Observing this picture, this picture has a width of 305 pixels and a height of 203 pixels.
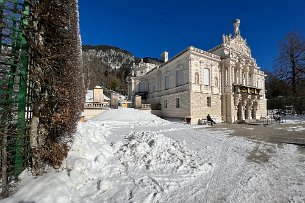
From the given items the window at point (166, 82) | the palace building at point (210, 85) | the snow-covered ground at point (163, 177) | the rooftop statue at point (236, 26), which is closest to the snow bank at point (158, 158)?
Answer: the snow-covered ground at point (163, 177)

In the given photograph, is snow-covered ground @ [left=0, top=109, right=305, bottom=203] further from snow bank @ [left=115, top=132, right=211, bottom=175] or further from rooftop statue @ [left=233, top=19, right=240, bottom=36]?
rooftop statue @ [left=233, top=19, right=240, bottom=36]

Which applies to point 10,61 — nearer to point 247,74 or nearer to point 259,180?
point 259,180

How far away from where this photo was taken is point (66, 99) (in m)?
4.42

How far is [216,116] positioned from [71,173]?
2229cm

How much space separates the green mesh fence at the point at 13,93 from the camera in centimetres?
303

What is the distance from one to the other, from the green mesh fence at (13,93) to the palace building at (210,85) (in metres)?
19.0

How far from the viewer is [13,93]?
10.5 feet

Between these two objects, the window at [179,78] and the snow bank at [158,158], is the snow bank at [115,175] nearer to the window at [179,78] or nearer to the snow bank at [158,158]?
the snow bank at [158,158]

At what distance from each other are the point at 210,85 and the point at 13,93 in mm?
23051

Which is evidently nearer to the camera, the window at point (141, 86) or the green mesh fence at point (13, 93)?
the green mesh fence at point (13, 93)

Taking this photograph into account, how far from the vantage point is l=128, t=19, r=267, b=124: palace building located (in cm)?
2228

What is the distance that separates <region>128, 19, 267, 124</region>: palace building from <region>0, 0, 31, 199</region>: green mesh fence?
18954mm

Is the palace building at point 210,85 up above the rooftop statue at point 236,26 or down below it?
below

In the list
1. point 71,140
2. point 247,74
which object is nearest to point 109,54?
point 247,74
